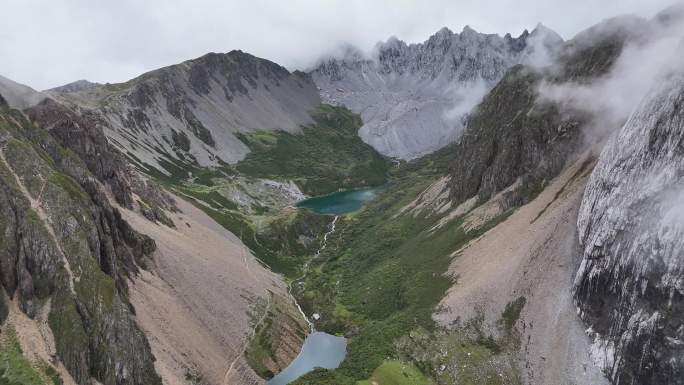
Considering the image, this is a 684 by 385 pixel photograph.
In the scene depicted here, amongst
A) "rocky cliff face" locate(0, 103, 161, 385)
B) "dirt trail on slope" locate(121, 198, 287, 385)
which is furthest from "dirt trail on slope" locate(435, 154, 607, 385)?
"rocky cliff face" locate(0, 103, 161, 385)

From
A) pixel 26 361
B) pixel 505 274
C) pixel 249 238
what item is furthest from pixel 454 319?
pixel 249 238

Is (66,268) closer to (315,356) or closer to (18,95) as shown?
(315,356)

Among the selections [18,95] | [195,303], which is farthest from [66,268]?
[18,95]

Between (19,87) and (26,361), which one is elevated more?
(19,87)

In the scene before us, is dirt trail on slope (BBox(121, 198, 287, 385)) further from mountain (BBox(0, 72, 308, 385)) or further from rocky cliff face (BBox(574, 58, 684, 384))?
rocky cliff face (BBox(574, 58, 684, 384))

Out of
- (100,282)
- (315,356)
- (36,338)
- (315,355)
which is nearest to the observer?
(36,338)

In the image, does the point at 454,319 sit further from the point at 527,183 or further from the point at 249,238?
the point at 249,238
